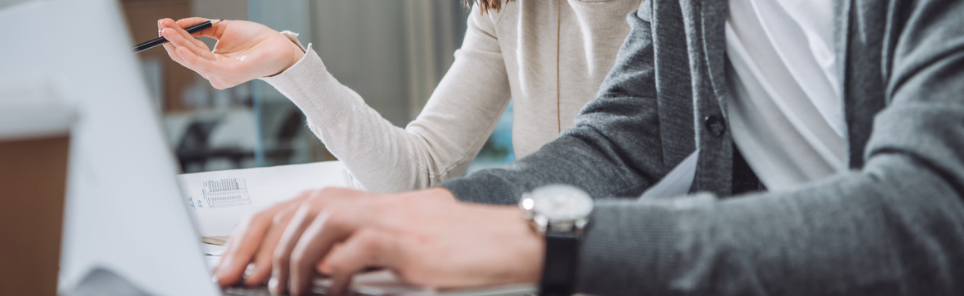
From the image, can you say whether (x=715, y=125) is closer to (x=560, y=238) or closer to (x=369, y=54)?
(x=560, y=238)

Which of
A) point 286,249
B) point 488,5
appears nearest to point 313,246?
point 286,249

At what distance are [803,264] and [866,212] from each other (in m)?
0.05

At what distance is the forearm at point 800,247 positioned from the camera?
31 cm

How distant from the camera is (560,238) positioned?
0.32m

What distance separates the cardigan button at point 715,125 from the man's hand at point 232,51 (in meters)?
0.57

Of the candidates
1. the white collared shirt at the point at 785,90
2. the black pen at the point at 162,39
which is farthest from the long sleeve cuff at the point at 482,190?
the black pen at the point at 162,39

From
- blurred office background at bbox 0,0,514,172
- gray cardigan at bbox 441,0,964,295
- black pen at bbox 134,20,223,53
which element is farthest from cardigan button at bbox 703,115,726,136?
blurred office background at bbox 0,0,514,172

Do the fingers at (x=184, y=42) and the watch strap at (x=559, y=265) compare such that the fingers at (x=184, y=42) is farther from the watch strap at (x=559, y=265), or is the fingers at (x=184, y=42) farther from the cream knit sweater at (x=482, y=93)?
the watch strap at (x=559, y=265)

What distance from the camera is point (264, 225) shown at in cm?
39

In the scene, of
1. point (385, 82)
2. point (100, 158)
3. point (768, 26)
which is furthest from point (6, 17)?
point (385, 82)

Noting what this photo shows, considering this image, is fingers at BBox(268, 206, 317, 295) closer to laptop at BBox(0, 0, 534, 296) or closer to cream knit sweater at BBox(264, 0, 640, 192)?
laptop at BBox(0, 0, 534, 296)

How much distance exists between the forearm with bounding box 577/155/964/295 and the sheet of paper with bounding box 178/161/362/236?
490mm

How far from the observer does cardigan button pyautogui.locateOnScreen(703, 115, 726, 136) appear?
2.01ft

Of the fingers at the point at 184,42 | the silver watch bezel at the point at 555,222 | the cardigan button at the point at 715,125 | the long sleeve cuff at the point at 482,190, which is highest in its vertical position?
the fingers at the point at 184,42
